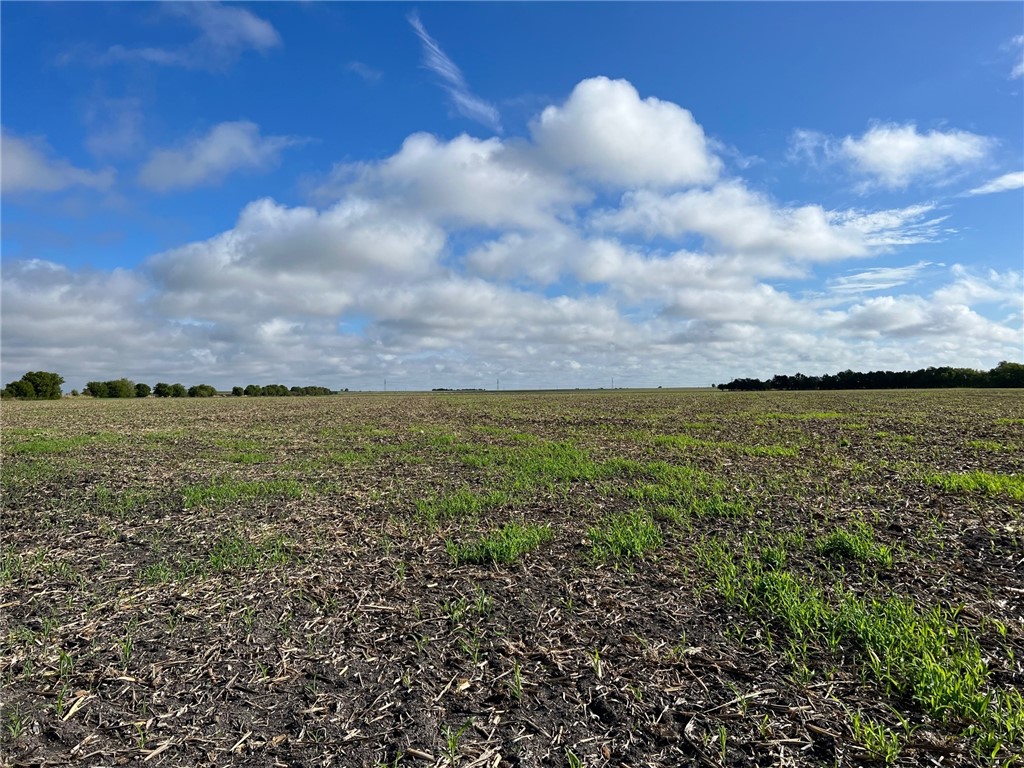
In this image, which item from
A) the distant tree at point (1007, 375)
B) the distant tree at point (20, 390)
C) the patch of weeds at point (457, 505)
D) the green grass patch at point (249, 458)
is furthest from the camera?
the distant tree at point (1007, 375)

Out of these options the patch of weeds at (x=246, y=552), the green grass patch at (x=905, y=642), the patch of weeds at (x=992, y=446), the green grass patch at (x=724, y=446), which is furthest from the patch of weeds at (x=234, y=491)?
the patch of weeds at (x=992, y=446)

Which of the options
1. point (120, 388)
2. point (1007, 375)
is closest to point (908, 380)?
point (1007, 375)

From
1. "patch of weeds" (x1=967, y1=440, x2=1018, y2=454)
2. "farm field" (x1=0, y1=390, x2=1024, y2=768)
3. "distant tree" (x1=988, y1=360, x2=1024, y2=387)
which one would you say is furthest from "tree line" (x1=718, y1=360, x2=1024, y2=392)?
"farm field" (x1=0, y1=390, x2=1024, y2=768)

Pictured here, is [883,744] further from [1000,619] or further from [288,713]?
[288,713]

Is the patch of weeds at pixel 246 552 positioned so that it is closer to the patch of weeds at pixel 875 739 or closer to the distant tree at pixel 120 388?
the patch of weeds at pixel 875 739

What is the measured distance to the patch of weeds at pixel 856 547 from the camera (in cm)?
718

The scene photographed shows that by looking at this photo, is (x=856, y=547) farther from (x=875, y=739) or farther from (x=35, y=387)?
(x=35, y=387)

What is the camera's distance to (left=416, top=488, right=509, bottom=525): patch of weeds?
10.0 metres

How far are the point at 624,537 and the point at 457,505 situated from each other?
12.3 feet

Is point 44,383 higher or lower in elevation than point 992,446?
higher

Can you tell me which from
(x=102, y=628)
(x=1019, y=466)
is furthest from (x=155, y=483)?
(x=1019, y=466)

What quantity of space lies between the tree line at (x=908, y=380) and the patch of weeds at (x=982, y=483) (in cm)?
12790

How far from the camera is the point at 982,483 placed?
1136 centimetres

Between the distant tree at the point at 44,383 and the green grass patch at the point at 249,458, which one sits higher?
the distant tree at the point at 44,383
